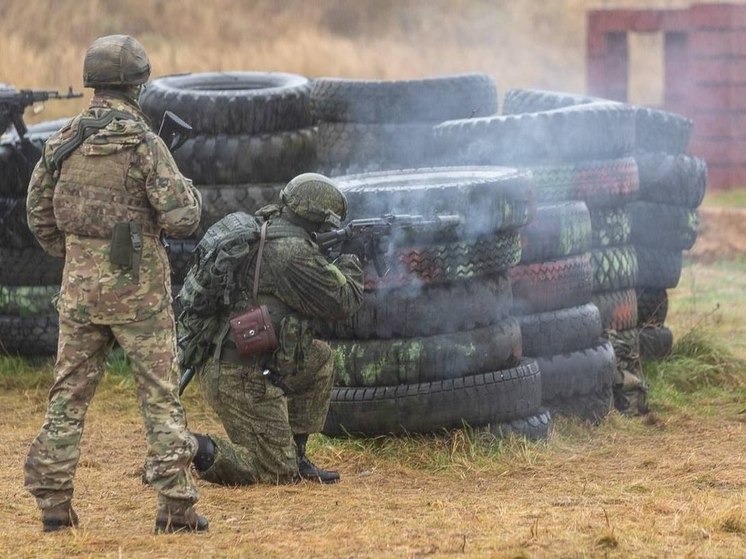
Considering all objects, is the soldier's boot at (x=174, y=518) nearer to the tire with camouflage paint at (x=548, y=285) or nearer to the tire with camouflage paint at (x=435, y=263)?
the tire with camouflage paint at (x=435, y=263)

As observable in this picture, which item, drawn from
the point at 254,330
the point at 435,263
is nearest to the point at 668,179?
the point at 435,263

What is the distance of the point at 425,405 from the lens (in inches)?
277

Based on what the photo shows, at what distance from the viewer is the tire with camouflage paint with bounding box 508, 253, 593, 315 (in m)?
7.83

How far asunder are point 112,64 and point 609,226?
401 cm

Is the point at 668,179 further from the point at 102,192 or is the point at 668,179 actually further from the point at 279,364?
the point at 102,192

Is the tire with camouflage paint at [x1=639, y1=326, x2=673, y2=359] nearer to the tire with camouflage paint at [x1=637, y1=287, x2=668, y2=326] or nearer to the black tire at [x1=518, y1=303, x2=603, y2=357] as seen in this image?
the tire with camouflage paint at [x1=637, y1=287, x2=668, y2=326]

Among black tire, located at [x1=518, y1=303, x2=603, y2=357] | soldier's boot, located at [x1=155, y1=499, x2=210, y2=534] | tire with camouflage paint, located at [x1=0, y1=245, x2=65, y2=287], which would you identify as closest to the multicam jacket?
soldier's boot, located at [x1=155, y1=499, x2=210, y2=534]

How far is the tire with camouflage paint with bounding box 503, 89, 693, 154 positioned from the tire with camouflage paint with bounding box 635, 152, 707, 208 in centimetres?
8

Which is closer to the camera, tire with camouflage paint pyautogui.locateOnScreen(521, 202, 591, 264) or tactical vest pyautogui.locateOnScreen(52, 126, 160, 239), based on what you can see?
tactical vest pyautogui.locateOnScreen(52, 126, 160, 239)

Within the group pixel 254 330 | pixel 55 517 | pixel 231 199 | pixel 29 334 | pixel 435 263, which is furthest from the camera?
pixel 29 334

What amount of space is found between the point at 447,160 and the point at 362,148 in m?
1.21

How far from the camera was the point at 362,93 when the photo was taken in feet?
31.5

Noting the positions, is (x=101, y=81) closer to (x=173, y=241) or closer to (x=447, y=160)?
(x=447, y=160)

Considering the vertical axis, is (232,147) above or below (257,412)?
above
